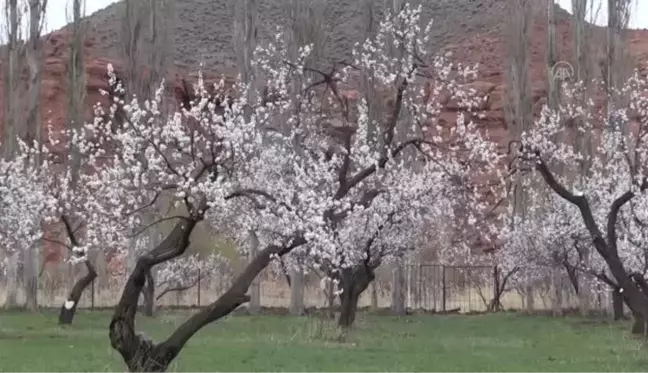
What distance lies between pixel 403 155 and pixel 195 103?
20.6 m

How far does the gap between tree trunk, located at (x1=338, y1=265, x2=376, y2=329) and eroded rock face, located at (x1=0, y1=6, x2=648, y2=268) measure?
91.3ft

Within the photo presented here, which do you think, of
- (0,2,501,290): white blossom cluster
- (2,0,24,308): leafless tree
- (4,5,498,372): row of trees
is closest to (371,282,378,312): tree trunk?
(0,2,501,290): white blossom cluster

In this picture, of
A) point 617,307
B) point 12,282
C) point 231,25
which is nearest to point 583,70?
point 617,307

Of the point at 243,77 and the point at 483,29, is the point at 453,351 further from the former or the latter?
the point at 483,29

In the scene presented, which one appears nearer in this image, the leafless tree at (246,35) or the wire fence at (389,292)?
the wire fence at (389,292)

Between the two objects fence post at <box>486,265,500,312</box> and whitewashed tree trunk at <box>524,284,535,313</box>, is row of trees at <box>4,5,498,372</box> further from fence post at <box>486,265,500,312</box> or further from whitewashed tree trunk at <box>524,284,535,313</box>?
fence post at <box>486,265,500,312</box>

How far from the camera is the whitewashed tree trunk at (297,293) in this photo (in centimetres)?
3428

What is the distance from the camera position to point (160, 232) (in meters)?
38.6

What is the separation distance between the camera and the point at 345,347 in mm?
19703

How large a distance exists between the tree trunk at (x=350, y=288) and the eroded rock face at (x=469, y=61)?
27816 mm

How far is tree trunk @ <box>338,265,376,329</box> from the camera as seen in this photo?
23672mm

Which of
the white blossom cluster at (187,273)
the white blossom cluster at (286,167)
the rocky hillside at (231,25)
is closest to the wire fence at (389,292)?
the white blossom cluster at (187,273)

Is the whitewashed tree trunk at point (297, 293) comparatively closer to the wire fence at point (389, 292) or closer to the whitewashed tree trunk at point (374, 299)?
the wire fence at point (389, 292)

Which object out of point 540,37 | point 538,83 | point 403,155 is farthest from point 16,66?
point 540,37
